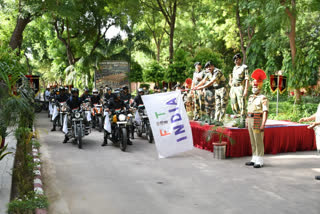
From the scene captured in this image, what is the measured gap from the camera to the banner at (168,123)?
834cm

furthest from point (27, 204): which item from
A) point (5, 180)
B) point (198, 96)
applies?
point (198, 96)

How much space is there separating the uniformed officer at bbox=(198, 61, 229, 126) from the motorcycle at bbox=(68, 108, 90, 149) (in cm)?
389

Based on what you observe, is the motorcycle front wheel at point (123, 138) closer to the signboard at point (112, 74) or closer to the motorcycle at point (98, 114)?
the motorcycle at point (98, 114)

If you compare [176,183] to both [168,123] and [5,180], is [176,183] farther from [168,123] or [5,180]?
[5,180]

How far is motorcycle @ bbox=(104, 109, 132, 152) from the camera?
33.6 feet

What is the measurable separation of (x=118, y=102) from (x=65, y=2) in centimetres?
1257

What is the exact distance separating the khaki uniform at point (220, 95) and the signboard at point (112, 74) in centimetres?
2419

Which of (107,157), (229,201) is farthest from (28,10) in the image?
(229,201)

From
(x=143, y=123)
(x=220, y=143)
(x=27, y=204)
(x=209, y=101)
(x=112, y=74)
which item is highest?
(x=112, y=74)

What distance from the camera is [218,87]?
10805 millimetres

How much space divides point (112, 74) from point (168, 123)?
26.8 metres

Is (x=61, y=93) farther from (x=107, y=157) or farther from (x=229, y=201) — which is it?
(x=229, y=201)

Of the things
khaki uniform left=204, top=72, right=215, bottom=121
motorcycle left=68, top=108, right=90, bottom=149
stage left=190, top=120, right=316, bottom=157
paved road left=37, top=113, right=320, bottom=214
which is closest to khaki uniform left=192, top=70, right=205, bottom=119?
khaki uniform left=204, top=72, right=215, bottom=121

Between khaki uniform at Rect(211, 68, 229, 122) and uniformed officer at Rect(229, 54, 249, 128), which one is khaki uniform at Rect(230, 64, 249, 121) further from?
khaki uniform at Rect(211, 68, 229, 122)
